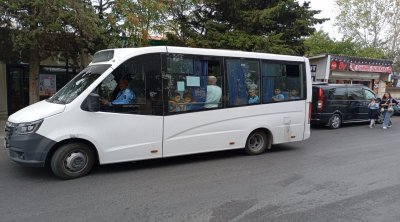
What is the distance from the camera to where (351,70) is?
77.4 ft

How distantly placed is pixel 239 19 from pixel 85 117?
36.1 feet

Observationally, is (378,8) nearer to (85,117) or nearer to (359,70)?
(359,70)

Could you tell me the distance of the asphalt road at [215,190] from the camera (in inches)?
180

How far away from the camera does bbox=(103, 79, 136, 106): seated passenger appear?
6427mm

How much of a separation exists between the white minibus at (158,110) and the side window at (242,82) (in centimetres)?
2

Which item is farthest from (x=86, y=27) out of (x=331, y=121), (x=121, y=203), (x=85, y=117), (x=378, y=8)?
(x=378, y=8)

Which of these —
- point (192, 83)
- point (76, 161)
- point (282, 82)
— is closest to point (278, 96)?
point (282, 82)

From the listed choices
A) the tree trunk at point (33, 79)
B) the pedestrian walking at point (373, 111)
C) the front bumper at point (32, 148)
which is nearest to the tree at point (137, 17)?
the tree trunk at point (33, 79)

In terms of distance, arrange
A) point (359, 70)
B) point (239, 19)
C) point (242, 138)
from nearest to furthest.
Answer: point (242, 138) → point (239, 19) → point (359, 70)

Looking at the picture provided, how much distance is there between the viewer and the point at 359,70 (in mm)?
24062

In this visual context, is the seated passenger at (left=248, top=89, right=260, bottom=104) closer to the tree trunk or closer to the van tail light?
the van tail light

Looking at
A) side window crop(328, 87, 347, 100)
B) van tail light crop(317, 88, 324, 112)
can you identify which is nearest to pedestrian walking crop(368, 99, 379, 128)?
side window crop(328, 87, 347, 100)

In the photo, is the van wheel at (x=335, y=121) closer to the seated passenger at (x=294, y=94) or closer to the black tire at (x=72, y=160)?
the seated passenger at (x=294, y=94)

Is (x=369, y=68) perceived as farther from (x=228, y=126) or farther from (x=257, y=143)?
(x=228, y=126)
